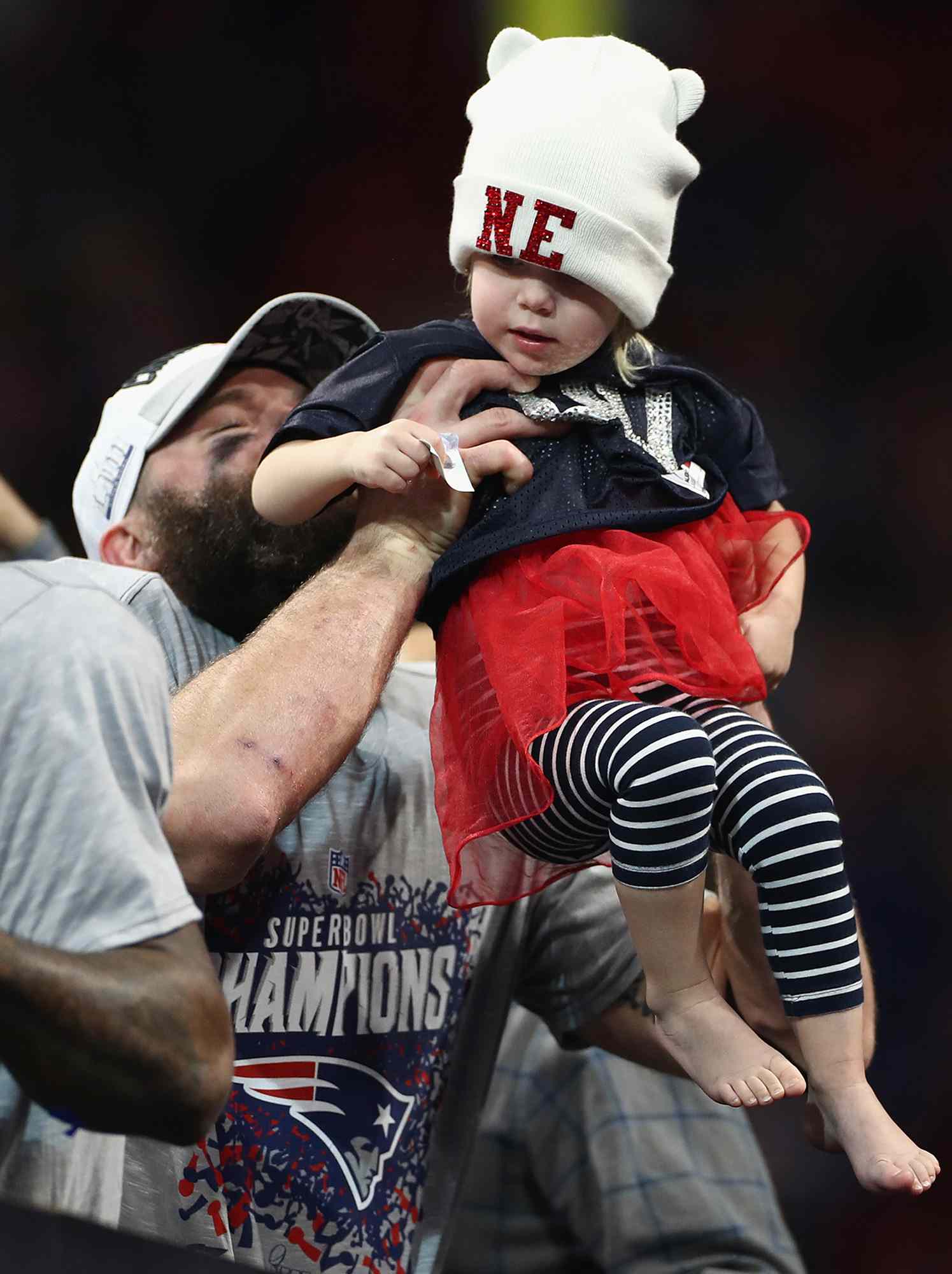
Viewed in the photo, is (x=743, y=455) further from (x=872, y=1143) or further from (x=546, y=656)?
(x=872, y=1143)

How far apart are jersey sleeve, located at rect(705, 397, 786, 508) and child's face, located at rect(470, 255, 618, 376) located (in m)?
0.10

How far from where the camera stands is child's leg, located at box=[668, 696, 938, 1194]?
24.7 inches

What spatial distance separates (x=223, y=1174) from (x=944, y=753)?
0.70m

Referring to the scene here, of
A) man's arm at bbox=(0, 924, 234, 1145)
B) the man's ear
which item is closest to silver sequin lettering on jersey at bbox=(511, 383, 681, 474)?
the man's ear

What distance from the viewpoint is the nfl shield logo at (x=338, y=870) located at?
2.72 ft

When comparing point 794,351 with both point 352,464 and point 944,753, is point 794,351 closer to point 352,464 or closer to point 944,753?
point 944,753

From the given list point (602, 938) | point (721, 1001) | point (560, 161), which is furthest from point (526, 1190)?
point (560, 161)

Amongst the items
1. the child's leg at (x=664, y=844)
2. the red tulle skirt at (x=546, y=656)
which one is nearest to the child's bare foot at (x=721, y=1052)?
the child's leg at (x=664, y=844)

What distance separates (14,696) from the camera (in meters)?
0.45

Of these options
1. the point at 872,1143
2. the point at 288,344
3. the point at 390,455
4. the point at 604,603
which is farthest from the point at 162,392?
the point at 872,1143

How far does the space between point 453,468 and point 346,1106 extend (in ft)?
1.31

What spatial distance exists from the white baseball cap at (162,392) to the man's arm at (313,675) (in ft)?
0.34

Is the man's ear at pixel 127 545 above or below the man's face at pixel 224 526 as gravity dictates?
below

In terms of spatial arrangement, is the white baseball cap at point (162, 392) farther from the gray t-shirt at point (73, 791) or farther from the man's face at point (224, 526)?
the gray t-shirt at point (73, 791)
